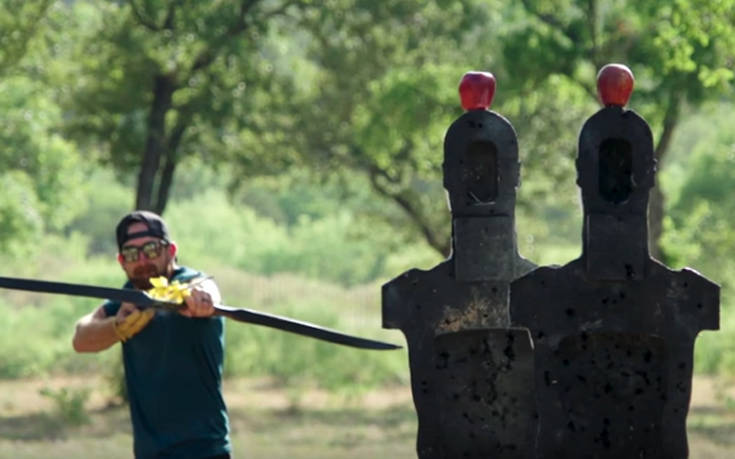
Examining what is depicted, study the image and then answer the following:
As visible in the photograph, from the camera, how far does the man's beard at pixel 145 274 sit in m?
8.05

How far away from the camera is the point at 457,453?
751 cm

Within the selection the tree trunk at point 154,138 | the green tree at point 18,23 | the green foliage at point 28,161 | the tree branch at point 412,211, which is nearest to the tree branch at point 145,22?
the green tree at point 18,23

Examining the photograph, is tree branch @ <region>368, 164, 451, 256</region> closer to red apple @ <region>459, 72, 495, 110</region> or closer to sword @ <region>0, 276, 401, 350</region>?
sword @ <region>0, 276, 401, 350</region>

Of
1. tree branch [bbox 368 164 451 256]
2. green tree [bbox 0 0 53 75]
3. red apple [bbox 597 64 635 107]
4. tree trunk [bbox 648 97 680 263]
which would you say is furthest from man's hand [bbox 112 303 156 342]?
tree branch [bbox 368 164 451 256]

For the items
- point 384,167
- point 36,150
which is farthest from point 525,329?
point 36,150

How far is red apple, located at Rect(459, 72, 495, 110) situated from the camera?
7480 mm

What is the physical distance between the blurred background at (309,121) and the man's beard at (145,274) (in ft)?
24.1

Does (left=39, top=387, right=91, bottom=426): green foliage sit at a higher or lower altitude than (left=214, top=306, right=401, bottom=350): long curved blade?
higher

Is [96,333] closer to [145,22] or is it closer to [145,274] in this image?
[145,274]

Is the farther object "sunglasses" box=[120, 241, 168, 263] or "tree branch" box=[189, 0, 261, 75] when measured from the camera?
"tree branch" box=[189, 0, 261, 75]

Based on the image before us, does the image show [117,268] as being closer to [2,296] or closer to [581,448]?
[2,296]

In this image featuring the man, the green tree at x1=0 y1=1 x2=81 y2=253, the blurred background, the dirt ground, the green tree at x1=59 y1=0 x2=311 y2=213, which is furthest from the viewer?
the green tree at x1=59 y1=0 x2=311 y2=213

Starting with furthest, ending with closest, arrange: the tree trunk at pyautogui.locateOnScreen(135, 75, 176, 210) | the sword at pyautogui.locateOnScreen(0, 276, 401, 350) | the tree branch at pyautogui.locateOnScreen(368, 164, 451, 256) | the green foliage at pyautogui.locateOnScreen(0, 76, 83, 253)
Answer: the green foliage at pyautogui.locateOnScreen(0, 76, 83, 253), the tree branch at pyautogui.locateOnScreen(368, 164, 451, 256), the tree trunk at pyautogui.locateOnScreen(135, 75, 176, 210), the sword at pyautogui.locateOnScreen(0, 276, 401, 350)

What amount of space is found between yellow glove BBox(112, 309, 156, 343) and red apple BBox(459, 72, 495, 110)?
1.53 m
